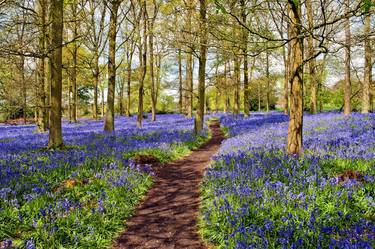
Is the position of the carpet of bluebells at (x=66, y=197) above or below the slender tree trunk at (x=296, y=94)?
below

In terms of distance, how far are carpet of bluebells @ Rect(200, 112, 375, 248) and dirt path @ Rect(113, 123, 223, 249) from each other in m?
0.31

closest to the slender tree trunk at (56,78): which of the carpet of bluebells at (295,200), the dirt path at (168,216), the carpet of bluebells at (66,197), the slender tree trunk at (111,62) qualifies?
the carpet of bluebells at (66,197)

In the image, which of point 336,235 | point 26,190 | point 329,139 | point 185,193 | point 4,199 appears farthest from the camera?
point 329,139

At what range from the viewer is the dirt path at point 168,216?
17.2 feet

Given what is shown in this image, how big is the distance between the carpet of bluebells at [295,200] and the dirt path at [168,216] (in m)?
0.31

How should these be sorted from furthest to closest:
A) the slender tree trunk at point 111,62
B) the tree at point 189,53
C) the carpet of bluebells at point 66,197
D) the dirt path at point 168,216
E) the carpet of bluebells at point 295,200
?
the slender tree trunk at point 111,62 → the tree at point 189,53 → the dirt path at point 168,216 → the carpet of bluebells at point 66,197 → the carpet of bluebells at point 295,200

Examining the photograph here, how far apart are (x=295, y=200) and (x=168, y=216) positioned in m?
2.56

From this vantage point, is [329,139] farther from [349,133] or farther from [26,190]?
[26,190]

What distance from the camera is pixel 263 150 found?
29.4 feet

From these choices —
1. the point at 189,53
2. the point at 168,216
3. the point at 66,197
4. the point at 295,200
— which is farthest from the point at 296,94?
the point at 189,53

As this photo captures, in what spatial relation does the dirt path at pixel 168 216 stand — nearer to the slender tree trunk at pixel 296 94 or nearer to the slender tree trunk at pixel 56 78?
the slender tree trunk at pixel 296 94

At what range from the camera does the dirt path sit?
5254 millimetres

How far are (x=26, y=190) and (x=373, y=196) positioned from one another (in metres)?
6.68

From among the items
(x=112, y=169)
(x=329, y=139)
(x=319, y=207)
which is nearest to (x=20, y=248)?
(x=112, y=169)
